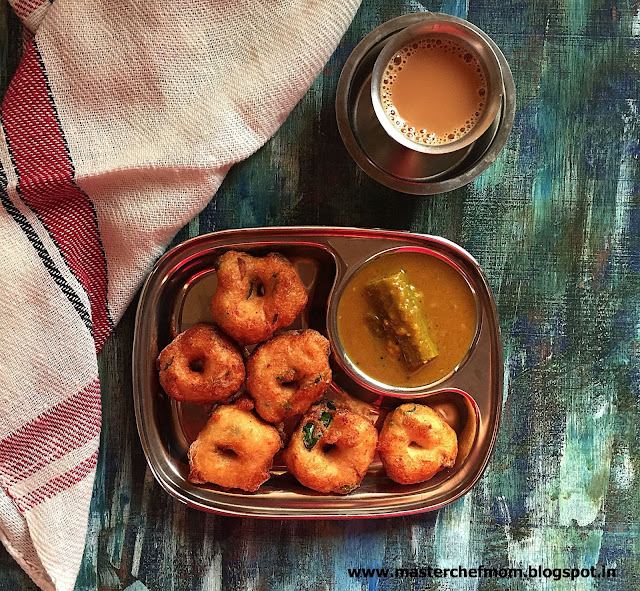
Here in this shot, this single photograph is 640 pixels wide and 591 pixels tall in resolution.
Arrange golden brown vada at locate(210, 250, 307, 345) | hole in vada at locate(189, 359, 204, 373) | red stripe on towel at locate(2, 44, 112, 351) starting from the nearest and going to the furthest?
red stripe on towel at locate(2, 44, 112, 351)
golden brown vada at locate(210, 250, 307, 345)
hole in vada at locate(189, 359, 204, 373)

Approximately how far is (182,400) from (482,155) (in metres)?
1.29

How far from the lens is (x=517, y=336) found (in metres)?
2.37

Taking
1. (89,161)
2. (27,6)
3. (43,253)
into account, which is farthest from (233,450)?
(27,6)

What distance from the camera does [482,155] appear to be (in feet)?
7.00

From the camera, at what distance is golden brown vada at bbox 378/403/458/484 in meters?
2.21

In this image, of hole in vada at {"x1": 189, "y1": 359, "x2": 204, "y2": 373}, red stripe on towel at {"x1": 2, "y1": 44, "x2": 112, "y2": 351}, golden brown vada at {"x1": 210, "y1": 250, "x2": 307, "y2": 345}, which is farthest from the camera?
hole in vada at {"x1": 189, "y1": 359, "x2": 204, "y2": 373}

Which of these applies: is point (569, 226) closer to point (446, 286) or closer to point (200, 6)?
point (446, 286)

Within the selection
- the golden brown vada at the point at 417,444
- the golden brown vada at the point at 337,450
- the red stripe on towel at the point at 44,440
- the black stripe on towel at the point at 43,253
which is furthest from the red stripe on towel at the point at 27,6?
the golden brown vada at the point at 417,444

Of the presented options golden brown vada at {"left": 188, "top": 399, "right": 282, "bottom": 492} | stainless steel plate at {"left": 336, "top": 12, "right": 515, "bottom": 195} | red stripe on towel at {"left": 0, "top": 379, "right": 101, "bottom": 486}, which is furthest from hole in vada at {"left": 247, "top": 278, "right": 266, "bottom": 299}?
red stripe on towel at {"left": 0, "top": 379, "right": 101, "bottom": 486}

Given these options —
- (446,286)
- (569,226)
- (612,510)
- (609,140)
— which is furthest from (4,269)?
(612,510)

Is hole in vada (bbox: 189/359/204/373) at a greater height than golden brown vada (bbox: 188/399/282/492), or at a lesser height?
greater

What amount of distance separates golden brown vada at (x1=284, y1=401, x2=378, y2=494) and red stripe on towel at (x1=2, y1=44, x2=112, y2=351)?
0.97 meters

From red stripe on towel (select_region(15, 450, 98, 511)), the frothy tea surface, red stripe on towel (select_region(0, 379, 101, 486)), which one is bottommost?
red stripe on towel (select_region(15, 450, 98, 511))

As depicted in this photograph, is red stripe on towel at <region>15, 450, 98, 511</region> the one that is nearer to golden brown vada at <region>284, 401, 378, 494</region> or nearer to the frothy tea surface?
golden brown vada at <region>284, 401, 378, 494</region>
